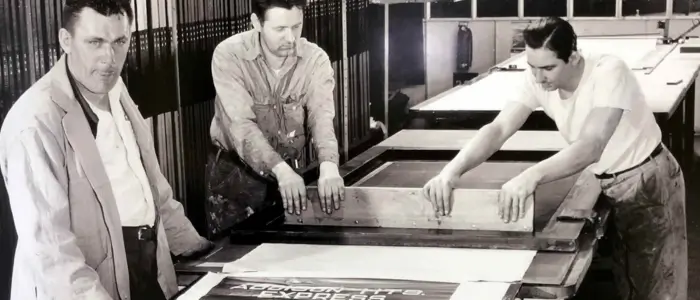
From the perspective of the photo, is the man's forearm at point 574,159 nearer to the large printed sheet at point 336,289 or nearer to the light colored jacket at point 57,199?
the large printed sheet at point 336,289

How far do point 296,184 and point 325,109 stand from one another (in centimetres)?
60

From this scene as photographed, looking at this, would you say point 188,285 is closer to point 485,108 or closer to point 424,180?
point 424,180

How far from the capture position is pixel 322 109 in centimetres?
334

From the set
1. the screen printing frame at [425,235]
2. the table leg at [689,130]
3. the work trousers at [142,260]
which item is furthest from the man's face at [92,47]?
the table leg at [689,130]

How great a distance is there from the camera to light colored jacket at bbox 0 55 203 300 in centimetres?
202

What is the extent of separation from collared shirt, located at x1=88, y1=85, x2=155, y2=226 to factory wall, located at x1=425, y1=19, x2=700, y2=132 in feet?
8.82

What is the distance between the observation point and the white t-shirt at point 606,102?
3139mm

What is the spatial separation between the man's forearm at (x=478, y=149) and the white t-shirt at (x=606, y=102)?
0.61 feet

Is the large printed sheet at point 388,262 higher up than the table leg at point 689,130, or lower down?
higher up

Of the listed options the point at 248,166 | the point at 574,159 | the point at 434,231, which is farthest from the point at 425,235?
the point at 248,166

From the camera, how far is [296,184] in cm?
279

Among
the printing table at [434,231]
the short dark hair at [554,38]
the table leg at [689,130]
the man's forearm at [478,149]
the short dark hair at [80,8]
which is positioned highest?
the short dark hair at [80,8]

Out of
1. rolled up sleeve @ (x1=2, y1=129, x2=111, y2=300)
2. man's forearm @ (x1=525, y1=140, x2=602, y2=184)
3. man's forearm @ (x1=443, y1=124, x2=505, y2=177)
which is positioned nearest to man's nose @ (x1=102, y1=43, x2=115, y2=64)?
rolled up sleeve @ (x1=2, y1=129, x2=111, y2=300)

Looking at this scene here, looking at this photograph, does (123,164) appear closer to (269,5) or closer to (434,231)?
(434,231)
